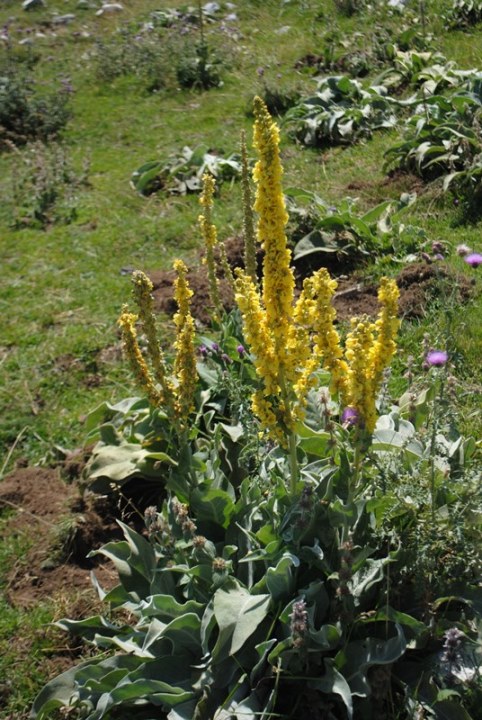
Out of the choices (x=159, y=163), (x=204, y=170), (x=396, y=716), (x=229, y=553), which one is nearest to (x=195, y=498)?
(x=229, y=553)

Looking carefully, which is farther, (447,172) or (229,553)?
(447,172)

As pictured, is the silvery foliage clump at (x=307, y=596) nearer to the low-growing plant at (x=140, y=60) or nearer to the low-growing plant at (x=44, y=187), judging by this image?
the low-growing plant at (x=44, y=187)

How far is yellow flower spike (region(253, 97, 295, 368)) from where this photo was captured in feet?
7.88

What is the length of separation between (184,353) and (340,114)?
5.45m

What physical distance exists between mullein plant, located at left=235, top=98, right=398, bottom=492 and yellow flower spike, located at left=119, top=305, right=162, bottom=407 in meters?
0.57

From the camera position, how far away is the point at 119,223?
24.5 feet

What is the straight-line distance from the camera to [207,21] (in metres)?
12.6

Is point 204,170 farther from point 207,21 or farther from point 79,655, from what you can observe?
point 207,21

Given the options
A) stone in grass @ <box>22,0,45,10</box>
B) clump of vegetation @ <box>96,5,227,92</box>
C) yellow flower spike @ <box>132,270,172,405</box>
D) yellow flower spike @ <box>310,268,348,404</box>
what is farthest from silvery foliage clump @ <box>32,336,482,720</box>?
stone in grass @ <box>22,0,45,10</box>

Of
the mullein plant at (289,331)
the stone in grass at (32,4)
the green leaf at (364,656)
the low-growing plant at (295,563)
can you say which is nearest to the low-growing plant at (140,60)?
the stone in grass at (32,4)

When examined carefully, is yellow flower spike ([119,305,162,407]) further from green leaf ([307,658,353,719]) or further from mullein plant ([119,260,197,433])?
green leaf ([307,658,353,719])

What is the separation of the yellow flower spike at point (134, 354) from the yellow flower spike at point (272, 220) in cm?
75

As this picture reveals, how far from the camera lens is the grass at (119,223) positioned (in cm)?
493

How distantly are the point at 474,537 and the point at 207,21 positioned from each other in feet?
38.5
